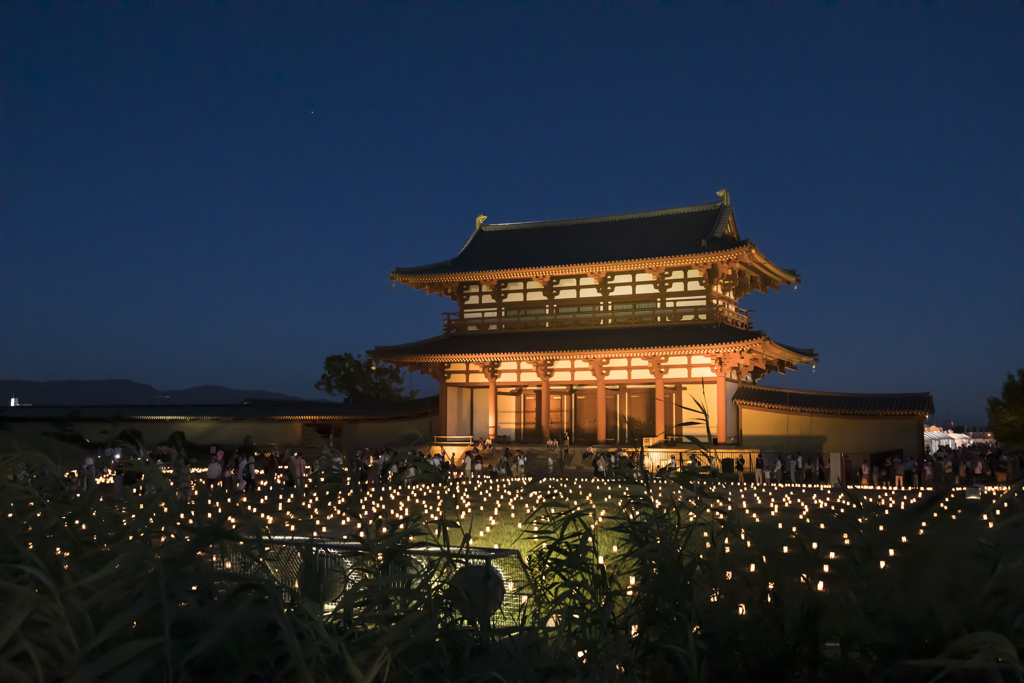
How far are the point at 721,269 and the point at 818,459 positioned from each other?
23.7ft

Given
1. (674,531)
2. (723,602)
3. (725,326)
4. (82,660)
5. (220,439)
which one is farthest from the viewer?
(220,439)

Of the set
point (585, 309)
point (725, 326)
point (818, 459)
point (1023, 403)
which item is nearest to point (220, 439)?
point (585, 309)

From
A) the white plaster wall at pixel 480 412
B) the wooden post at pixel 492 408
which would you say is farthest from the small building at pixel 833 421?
the white plaster wall at pixel 480 412

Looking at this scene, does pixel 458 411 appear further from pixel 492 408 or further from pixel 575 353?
pixel 575 353

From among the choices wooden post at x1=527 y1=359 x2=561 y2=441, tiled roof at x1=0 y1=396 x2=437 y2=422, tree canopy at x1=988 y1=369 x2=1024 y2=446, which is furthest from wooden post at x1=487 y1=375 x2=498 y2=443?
tree canopy at x1=988 y1=369 x2=1024 y2=446

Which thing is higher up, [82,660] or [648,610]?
[82,660]

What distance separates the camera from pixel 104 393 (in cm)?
15575

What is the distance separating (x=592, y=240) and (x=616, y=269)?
365 centimetres

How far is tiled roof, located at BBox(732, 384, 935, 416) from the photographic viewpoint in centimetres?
2430

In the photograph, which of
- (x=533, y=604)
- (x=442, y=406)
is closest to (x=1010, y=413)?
(x=442, y=406)

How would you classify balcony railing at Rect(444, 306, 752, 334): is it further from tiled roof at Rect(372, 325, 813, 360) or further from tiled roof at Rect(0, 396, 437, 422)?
tiled roof at Rect(0, 396, 437, 422)

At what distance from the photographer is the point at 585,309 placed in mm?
28641

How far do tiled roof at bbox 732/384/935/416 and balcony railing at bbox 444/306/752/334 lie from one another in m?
2.57

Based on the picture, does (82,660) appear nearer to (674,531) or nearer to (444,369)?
(674,531)
